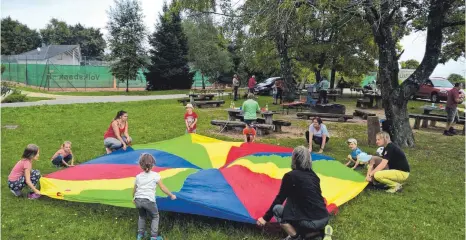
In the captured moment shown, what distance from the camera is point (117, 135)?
8.16m

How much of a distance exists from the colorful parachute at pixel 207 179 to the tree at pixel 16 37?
212 feet

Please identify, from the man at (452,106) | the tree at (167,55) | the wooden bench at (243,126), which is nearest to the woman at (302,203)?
the wooden bench at (243,126)

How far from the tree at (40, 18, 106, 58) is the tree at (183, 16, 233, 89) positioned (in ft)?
138

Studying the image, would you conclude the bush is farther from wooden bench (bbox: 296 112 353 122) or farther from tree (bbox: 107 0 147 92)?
wooden bench (bbox: 296 112 353 122)

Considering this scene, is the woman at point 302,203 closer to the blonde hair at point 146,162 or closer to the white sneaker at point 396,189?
the blonde hair at point 146,162

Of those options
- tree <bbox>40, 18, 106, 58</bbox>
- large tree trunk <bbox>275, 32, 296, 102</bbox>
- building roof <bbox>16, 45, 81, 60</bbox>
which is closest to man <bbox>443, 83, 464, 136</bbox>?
large tree trunk <bbox>275, 32, 296, 102</bbox>

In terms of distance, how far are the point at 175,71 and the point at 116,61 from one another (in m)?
5.20

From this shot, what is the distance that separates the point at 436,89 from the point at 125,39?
73.2 feet

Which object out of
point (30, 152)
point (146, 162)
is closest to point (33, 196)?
point (30, 152)

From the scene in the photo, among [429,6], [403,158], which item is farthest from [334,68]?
[403,158]

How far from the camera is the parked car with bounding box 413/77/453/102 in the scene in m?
26.4

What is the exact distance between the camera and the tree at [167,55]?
32.3 metres

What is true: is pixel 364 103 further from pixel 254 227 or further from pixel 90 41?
pixel 90 41

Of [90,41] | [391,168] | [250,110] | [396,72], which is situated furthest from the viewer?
[90,41]
